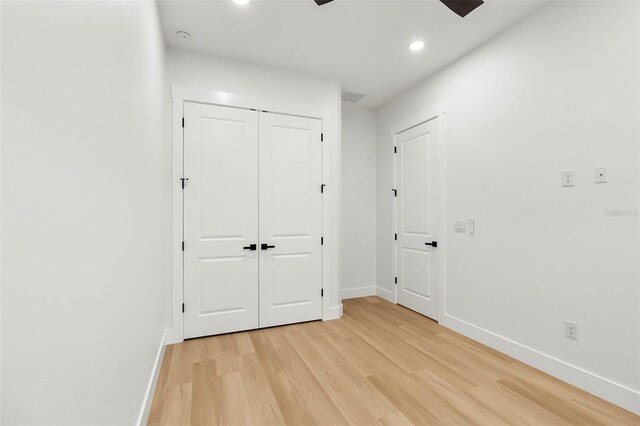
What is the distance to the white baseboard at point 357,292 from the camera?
13.7 ft

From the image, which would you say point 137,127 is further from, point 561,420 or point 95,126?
point 561,420

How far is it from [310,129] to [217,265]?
5.77ft

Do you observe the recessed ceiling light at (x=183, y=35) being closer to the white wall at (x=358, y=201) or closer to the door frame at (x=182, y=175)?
the door frame at (x=182, y=175)

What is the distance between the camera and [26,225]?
0.57 metres

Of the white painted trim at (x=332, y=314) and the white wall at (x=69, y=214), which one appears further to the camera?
the white painted trim at (x=332, y=314)

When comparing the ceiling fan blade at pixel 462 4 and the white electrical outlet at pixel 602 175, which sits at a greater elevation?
the ceiling fan blade at pixel 462 4

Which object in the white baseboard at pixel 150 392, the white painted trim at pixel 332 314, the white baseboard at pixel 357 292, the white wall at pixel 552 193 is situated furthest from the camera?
the white baseboard at pixel 357 292

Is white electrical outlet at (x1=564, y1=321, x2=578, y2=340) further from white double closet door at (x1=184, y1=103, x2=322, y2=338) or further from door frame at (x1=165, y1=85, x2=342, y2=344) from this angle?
white double closet door at (x1=184, y1=103, x2=322, y2=338)

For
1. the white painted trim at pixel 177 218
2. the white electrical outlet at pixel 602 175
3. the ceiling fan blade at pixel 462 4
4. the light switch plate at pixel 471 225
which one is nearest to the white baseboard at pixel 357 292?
the light switch plate at pixel 471 225

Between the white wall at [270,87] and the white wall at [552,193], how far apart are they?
1.22 meters

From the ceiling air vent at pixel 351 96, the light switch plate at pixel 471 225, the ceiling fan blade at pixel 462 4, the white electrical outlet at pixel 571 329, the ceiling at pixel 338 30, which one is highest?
the ceiling at pixel 338 30

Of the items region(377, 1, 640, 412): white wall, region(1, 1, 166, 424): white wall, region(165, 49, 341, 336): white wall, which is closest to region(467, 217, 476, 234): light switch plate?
region(377, 1, 640, 412): white wall

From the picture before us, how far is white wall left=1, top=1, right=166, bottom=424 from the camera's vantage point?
532mm

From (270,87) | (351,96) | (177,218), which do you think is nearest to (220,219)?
(177,218)
